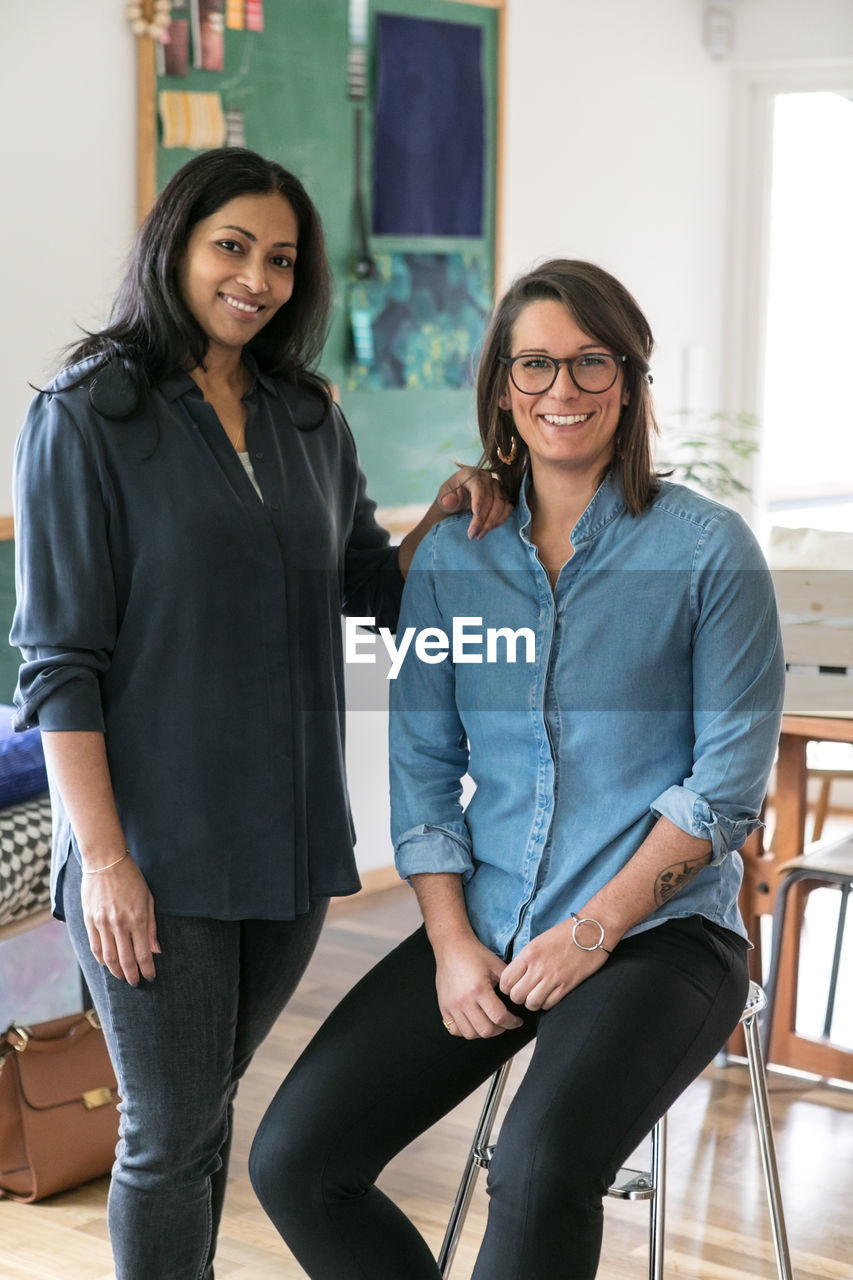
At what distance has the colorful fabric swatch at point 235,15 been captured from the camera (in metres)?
3.27

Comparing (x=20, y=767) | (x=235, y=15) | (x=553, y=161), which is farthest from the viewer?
(x=553, y=161)

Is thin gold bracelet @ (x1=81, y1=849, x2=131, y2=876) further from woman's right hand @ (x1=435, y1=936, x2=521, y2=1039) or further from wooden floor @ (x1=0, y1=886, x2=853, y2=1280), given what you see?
wooden floor @ (x1=0, y1=886, x2=853, y2=1280)

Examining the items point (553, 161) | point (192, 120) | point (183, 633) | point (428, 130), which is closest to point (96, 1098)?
point (183, 633)

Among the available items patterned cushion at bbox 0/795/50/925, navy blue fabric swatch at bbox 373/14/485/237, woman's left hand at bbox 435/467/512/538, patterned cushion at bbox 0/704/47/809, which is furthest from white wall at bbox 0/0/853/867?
woman's left hand at bbox 435/467/512/538

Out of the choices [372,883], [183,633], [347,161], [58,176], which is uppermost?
[347,161]

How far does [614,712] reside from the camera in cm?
166

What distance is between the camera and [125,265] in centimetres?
168

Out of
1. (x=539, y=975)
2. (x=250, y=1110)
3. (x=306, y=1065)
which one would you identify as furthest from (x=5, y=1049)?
(x=539, y=975)

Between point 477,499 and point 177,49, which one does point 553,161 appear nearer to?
point 177,49

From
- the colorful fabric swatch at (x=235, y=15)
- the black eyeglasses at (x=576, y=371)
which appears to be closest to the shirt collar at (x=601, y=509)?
the black eyeglasses at (x=576, y=371)

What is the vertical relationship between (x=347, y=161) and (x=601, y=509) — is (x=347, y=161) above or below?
above

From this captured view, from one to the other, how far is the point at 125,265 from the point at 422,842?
0.71 metres

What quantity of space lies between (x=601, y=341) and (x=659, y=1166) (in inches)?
35.8

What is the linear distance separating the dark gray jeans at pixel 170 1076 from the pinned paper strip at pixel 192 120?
2.04 meters
